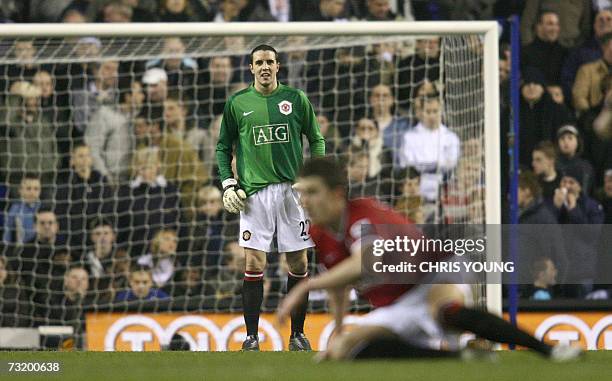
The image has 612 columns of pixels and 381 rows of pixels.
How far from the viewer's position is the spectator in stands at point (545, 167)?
12.2 meters

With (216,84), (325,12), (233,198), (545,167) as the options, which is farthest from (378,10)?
(233,198)

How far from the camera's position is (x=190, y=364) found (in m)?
7.55

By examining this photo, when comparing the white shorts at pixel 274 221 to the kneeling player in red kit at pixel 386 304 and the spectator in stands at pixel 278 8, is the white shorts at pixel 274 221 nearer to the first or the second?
the kneeling player in red kit at pixel 386 304

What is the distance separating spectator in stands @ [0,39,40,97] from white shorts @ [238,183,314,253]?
3615 millimetres

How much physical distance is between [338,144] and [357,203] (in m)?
5.31

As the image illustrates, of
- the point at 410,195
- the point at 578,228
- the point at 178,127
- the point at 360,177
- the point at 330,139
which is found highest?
the point at 178,127

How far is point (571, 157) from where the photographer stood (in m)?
12.3

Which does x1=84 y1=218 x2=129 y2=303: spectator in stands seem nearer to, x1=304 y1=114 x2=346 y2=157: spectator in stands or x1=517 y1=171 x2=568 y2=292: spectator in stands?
x1=304 y1=114 x2=346 y2=157: spectator in stands

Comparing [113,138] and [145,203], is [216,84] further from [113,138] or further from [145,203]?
[145,203]

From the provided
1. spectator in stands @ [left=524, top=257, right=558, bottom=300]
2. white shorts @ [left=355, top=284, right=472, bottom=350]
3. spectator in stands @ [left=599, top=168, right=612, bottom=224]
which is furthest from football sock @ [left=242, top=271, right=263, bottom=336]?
spectator in stands @ [left=599, top=168, right=612, bottom=224]

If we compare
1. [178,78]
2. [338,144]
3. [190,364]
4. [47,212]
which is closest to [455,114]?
[338,144]

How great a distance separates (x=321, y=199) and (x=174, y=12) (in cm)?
638

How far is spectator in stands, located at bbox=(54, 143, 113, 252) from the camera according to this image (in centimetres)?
1201

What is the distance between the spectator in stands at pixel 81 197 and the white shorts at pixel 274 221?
317 cm
